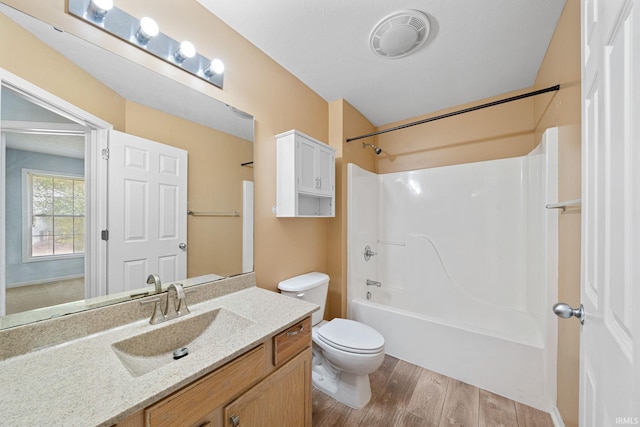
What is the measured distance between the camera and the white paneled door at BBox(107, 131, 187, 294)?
1.01m

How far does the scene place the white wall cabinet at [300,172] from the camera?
1693mm

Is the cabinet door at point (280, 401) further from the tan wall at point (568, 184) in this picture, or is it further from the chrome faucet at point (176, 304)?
the tan wall at point (568, 184)

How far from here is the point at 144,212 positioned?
1094mm

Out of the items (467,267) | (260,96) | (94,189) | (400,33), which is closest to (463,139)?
(467,267)

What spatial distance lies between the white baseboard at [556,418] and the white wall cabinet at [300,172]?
75.4 inches

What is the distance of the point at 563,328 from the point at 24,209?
2501 mm

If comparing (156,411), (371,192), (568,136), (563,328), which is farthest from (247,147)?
(563,328)

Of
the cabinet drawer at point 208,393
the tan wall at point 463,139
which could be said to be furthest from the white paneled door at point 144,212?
the tan wall at point 463,139

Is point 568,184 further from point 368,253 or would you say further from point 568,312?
point 368,253

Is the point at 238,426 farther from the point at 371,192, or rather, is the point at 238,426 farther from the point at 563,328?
the point at 371,192

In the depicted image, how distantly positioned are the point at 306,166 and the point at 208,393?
1.44 m

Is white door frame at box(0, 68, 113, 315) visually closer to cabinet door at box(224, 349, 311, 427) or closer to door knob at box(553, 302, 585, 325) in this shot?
cabinet door at box(224, 349, 311, 427)

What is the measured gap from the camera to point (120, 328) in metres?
0.95

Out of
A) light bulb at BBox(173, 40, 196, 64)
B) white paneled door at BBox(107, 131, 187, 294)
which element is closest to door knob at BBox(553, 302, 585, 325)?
white paneled door at BBox(107, 131, 187, 294)
